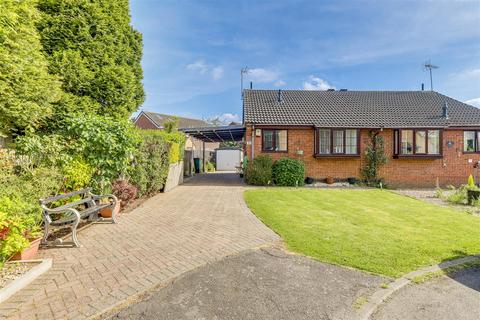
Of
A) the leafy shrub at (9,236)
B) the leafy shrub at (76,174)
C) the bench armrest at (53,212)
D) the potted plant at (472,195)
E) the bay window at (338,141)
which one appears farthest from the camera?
the bay window at (338,141)

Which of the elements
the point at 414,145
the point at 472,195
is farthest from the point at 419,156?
the point at 472,195

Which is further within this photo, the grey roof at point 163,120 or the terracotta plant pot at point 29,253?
the grey roof at point 163,120

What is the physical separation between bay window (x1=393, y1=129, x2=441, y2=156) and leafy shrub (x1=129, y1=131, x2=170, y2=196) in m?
12.9

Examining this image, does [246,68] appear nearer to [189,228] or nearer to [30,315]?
[189,228]

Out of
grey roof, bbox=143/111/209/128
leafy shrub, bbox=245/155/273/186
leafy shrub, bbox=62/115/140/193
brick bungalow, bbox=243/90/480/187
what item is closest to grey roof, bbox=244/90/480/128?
brick bungalow, bbox=243/90/480/187

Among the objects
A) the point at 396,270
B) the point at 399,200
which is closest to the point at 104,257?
the point at 396,270

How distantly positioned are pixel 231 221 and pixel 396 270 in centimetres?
386

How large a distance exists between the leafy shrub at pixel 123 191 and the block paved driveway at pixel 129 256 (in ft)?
1.55

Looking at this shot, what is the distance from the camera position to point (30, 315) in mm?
2805

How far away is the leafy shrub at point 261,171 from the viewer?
14.4 metres

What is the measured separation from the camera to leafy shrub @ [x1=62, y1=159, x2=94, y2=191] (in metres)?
6.43

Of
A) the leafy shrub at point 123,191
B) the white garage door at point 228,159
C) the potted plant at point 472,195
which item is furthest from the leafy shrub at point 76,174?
the white garage door at point 228,159

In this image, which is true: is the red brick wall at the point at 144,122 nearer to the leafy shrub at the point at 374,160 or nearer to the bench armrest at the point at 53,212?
the leafy shrub at the point at 374,160

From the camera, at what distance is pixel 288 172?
14.3 m
